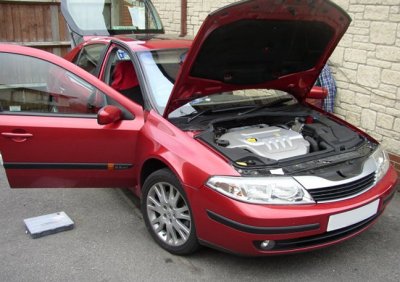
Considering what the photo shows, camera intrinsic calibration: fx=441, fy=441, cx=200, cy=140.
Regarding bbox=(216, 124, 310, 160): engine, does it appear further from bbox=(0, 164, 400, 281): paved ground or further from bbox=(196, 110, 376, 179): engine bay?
bbox=(0, 164, 400, 281): paved ground

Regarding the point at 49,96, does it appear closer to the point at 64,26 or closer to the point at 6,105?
the point at 6,105

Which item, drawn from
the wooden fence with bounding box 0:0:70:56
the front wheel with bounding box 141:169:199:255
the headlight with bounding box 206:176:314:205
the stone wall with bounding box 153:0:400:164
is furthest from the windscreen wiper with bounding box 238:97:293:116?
the wooden fence with bounding box 0:0:70:56

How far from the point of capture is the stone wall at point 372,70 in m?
4.73

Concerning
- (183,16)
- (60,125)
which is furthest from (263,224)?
(183,16)

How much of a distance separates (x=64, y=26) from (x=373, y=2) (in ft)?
24.0

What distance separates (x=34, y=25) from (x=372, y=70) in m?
7.59

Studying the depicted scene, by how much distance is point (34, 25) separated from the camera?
9781 mm

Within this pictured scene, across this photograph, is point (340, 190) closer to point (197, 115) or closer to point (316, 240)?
point (316, 240)

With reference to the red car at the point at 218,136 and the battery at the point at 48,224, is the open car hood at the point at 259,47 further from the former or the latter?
the battery at the point at 48,224

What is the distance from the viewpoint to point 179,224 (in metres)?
3.29

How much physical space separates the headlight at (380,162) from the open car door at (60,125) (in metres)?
1.89

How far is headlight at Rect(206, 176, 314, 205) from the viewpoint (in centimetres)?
282

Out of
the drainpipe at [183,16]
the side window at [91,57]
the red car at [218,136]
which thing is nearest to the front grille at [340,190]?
the red car at [218,136]

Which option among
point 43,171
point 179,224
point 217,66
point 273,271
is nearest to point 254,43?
point 217,66
